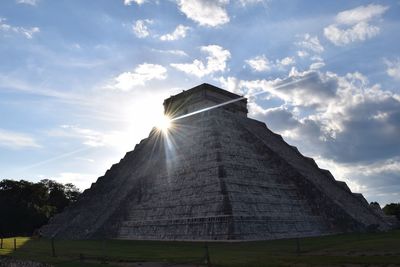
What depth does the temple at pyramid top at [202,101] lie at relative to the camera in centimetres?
3694

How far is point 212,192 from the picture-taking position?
2428 cm

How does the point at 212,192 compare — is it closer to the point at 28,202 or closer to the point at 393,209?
the point at 393,209

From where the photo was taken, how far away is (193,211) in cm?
2412

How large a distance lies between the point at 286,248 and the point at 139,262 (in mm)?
6454

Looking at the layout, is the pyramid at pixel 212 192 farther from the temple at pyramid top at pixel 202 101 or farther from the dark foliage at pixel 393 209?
the dark foliage at pixel 393 209

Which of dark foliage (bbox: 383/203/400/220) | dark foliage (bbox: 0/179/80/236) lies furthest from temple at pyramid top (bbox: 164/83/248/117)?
dark foliage (bbox: 383/203/400/220)

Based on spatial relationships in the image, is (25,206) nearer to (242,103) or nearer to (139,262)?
(242,103)

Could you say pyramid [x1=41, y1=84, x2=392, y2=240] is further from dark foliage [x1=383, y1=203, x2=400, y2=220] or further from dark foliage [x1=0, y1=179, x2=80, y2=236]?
dark foliage [x1=383, y1=203, x2=400, y2=220]

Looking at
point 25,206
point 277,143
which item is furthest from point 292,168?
point 25,206

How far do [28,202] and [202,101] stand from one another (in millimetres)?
34370

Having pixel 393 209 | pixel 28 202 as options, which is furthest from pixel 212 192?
pixel 28 202

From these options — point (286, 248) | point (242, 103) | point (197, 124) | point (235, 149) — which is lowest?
point (286, 248)

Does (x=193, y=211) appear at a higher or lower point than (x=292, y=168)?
lower

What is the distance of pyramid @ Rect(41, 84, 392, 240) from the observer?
23.4 metres
